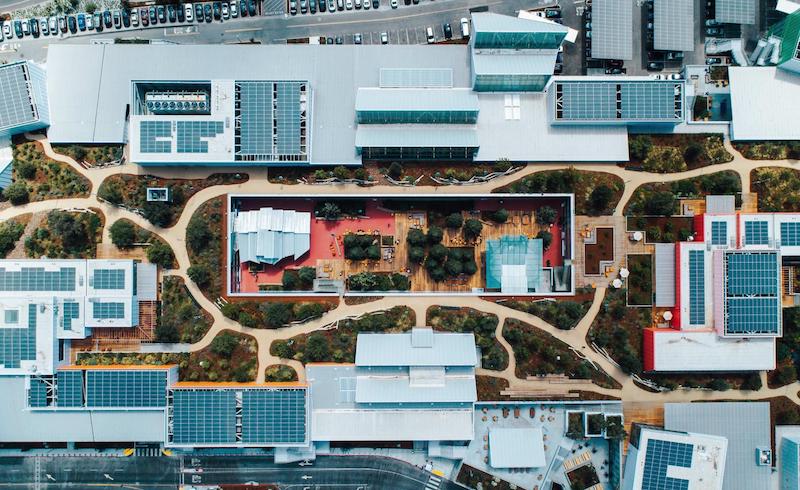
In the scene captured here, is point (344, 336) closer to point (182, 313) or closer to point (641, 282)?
point (182, 313)

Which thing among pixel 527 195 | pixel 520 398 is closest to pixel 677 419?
pixel 520 398

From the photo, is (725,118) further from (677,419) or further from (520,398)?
(520,398)

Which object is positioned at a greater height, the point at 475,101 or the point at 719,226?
the point at 475,101

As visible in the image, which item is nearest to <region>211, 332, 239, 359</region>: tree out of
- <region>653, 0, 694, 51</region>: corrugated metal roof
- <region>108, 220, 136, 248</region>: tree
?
<region>108, 220, 136, 248</region>: tree

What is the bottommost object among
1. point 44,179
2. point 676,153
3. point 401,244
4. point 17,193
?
point 401,244

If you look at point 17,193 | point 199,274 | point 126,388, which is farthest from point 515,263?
point 17,193

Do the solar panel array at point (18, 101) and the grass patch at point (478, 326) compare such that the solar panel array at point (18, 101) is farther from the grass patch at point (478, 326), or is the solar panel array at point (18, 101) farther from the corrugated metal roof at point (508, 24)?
the corrugated metal roof at point (508, 24)

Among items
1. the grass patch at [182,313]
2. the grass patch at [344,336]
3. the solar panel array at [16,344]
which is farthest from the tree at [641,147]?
the solar panel array at [16,344]
